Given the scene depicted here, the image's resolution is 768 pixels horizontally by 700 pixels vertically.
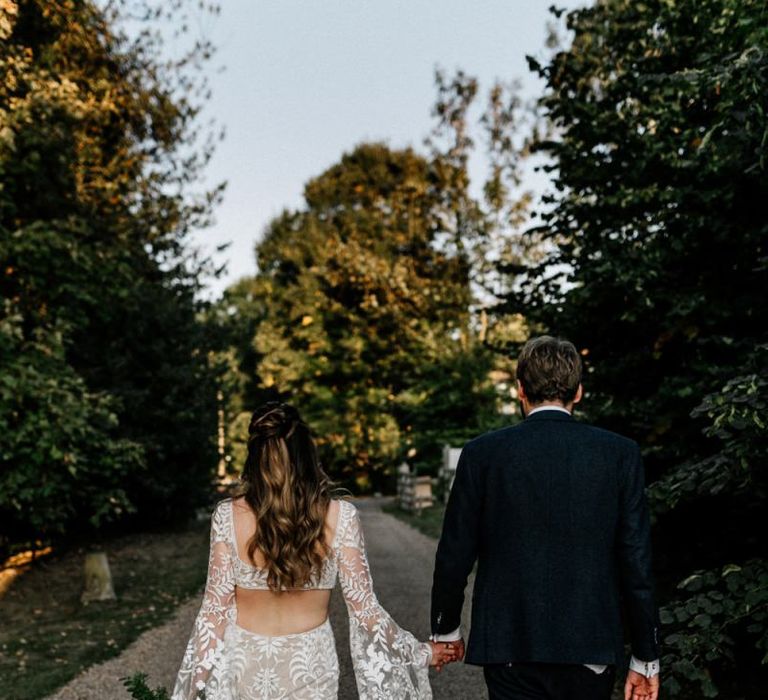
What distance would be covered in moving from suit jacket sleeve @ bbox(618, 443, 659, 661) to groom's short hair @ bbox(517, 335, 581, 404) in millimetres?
315

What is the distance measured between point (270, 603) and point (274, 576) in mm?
175

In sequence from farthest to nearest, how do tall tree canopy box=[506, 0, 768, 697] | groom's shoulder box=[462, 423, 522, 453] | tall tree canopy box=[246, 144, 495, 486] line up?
tall tree canopy box=[246, 144, 495, 486] → tall tree canopy box=[506, 0, 768, 697] → groom's shoulder box=[462, 423, 522, 453]

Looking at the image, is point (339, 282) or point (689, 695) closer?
point (689, 695)

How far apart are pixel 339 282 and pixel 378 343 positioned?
3.01m

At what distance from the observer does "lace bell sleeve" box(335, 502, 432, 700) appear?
296 cm

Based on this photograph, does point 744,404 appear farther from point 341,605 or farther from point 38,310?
point 38,310

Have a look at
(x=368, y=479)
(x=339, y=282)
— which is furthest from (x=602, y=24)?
(x=368, y=479)

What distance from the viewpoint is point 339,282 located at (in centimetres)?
3219

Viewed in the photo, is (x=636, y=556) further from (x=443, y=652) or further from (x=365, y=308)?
(x=365, y=308)

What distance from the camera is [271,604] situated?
115 inches

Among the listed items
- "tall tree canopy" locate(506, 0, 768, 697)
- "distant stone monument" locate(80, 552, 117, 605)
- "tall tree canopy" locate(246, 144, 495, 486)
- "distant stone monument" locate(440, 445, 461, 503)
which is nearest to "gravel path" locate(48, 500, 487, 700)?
"distant stone monument" locate(80, 552, 117, 605)

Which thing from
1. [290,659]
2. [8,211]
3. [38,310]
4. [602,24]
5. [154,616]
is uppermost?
[602,24]

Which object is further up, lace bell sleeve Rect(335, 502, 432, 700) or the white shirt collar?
the white shirt collar

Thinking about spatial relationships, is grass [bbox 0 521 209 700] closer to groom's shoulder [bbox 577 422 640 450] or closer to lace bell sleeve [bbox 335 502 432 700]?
lace bell sleeve [bbox 335 502 432 700]
